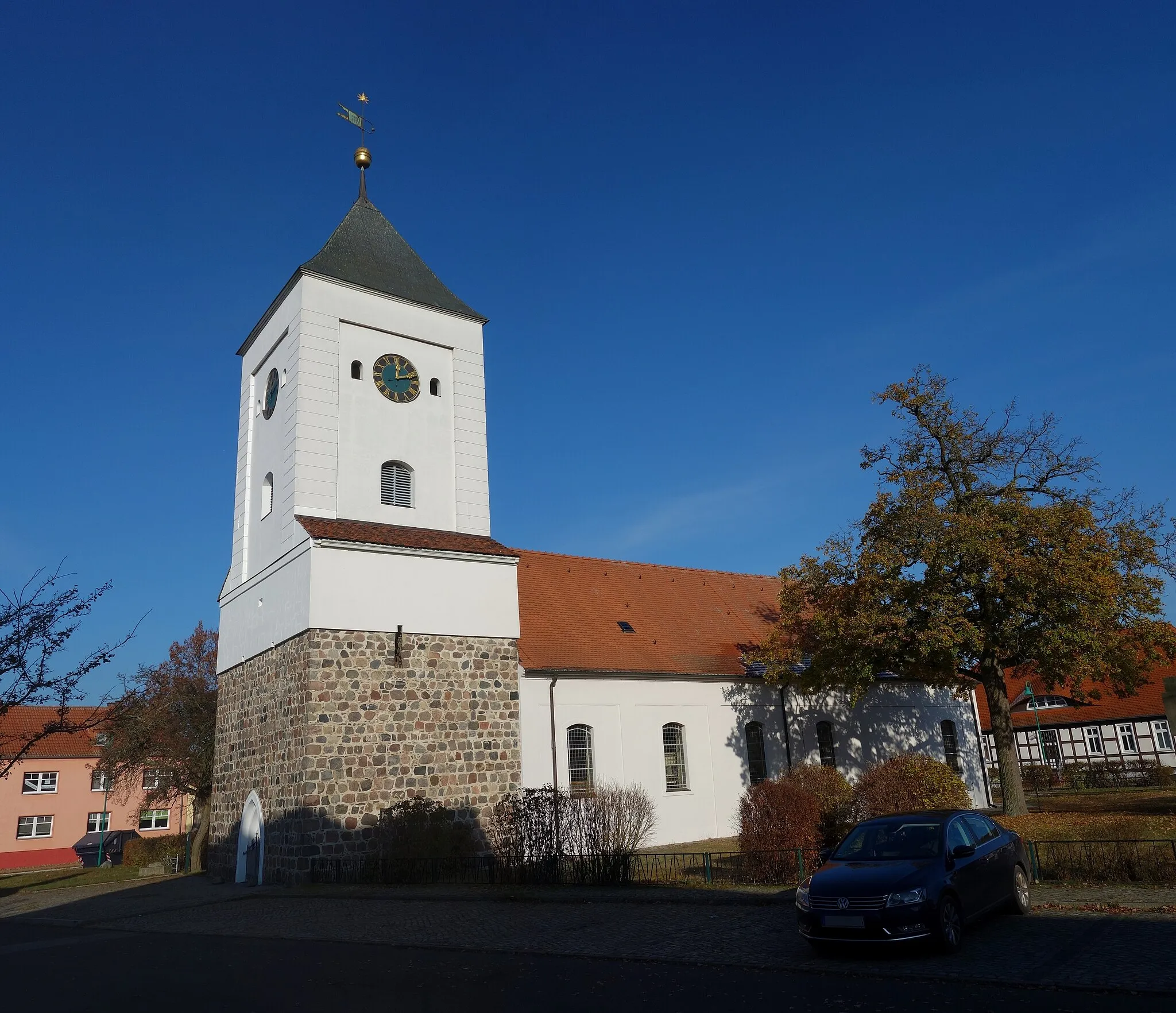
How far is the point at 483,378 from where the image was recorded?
24.7 meters

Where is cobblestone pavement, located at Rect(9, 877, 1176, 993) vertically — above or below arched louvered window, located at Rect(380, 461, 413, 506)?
below

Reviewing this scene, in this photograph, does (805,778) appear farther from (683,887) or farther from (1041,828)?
(1041,828)

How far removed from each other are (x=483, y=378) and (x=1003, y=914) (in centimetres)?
1812

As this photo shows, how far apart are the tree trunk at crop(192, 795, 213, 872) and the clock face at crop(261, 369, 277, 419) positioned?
1165 centimetres

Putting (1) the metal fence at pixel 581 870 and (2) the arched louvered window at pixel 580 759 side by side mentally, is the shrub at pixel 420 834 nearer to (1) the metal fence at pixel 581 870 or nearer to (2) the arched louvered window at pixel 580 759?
(1) the metal fence at pixel 581 870

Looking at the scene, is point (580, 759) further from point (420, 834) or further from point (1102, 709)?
point (1102, 709)

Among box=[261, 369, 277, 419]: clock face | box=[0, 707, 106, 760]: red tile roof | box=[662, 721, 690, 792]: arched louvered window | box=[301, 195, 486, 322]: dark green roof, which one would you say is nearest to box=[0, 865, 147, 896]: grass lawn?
box=[0, 707, 106, 760]: red tile roof

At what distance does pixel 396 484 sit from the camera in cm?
2234

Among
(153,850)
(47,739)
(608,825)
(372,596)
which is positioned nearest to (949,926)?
(608,825)

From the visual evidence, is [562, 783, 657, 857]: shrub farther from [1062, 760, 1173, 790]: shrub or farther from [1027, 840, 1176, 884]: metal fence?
[1062, 760, 1173, 790]: shrub

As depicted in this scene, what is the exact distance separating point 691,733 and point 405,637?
29.4 feet

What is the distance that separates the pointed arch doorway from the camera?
1902 cm

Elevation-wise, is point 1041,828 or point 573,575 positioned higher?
point 573,575

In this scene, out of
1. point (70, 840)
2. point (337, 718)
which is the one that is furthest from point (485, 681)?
point (70, 840)
